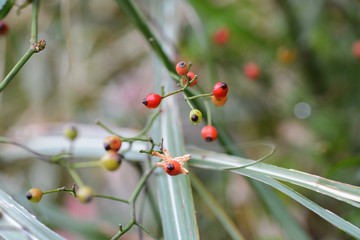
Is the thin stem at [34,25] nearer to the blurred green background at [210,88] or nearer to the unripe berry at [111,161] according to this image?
the unripe berry at [111,161]

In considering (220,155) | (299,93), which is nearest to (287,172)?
(220,155)

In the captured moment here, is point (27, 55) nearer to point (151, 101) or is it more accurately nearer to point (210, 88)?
point (151, 101)

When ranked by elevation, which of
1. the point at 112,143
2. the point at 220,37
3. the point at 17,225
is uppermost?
the point at 220,37

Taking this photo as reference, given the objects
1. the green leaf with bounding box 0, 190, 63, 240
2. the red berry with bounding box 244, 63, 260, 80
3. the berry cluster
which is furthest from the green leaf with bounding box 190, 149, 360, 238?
the red berry with bounding box 244, 63, 260, 80

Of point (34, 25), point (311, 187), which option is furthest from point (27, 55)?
point (311, 187)

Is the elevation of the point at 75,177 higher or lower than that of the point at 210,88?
lower

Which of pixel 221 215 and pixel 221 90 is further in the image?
pixel 221 215

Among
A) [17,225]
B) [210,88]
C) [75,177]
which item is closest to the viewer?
[17,225]
